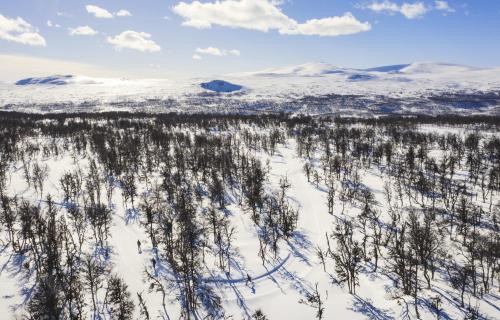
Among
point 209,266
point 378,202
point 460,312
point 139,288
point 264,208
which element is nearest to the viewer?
point 460,312

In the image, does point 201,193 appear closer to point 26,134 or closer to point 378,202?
point 378,202

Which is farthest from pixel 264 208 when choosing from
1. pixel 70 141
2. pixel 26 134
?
pixel 26 134

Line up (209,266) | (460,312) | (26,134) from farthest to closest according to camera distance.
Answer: (26,134), (209,266), (460,312)

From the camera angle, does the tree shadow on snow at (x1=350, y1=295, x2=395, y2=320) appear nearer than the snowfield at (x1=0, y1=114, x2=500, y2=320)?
Yes

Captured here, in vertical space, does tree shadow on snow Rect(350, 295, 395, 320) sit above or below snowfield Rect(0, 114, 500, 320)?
below

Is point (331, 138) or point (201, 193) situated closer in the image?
point (201, 193)

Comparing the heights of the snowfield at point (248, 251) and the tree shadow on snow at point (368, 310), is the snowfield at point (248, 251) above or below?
above

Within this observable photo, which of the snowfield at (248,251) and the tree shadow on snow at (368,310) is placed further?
the snowfield at (248,251)

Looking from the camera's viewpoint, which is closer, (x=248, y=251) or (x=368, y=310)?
(x=368, y=310)

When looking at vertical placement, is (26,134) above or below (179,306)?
above

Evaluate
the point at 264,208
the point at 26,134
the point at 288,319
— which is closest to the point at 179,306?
the point at 288,319

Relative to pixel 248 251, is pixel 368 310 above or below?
below
